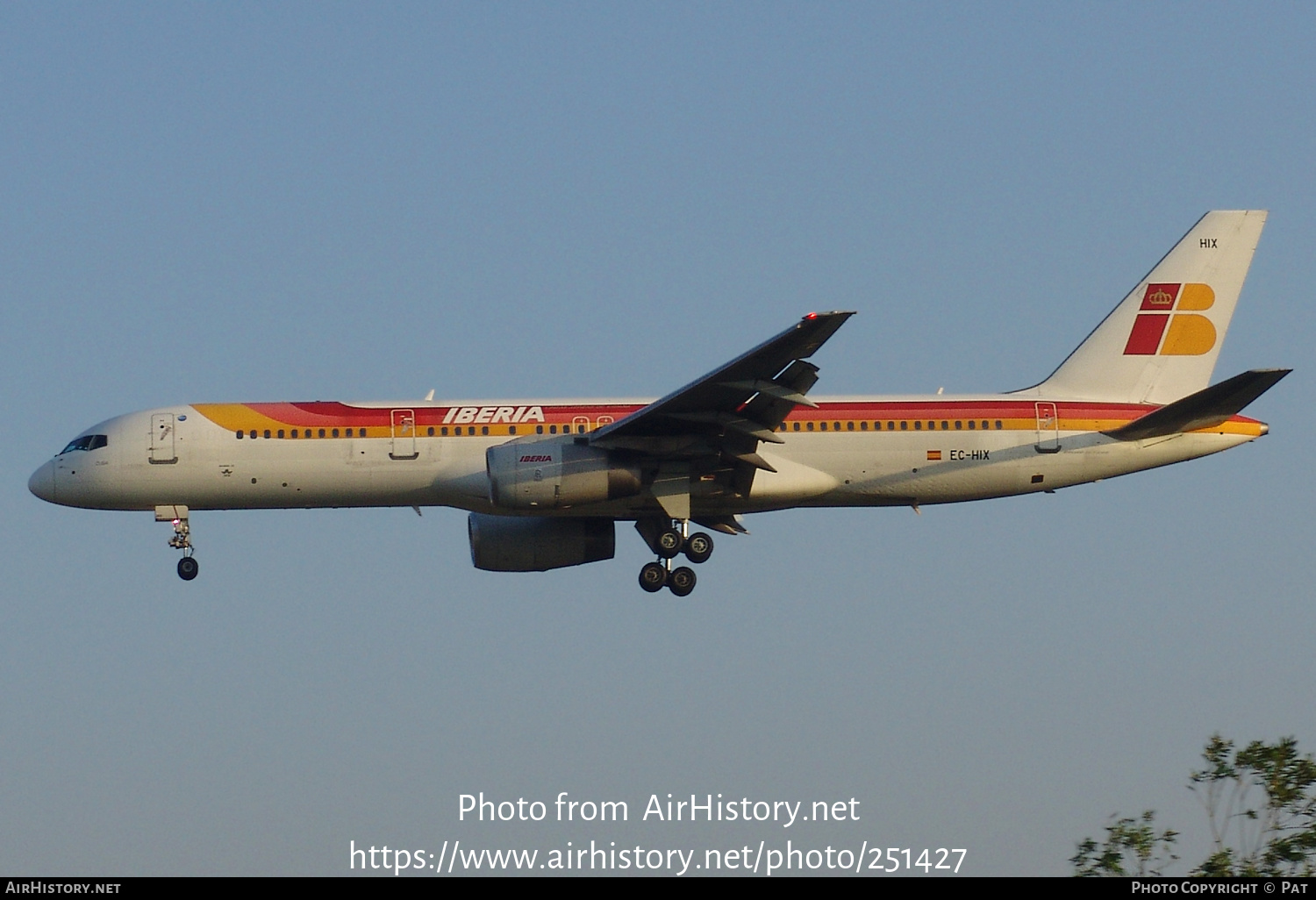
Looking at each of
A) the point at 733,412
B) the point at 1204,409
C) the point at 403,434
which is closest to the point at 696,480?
the point at 733,412

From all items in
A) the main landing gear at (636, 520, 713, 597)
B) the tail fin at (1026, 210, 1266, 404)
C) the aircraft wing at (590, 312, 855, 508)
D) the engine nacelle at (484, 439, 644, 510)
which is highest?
the tail fin at (1026, 210, 1266, 404)

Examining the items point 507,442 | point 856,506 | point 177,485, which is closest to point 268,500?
point 177,485

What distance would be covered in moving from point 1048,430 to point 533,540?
11.6m

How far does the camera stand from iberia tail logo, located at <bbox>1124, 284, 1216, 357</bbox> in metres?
40.2

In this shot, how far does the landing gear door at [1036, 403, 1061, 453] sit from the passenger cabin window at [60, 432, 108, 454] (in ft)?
66.3

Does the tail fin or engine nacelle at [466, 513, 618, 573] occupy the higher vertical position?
the tail fin

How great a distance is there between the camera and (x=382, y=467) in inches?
1468

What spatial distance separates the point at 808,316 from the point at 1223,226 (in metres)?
15.3

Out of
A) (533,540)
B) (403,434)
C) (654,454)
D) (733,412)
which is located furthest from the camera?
(533,540)

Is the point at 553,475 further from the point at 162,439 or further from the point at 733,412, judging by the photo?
→ the point at 162,439

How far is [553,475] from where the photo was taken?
116 feet

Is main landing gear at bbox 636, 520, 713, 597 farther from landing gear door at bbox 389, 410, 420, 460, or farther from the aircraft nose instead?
the aircraft nose

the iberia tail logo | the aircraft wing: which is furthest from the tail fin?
the aircraft wing
